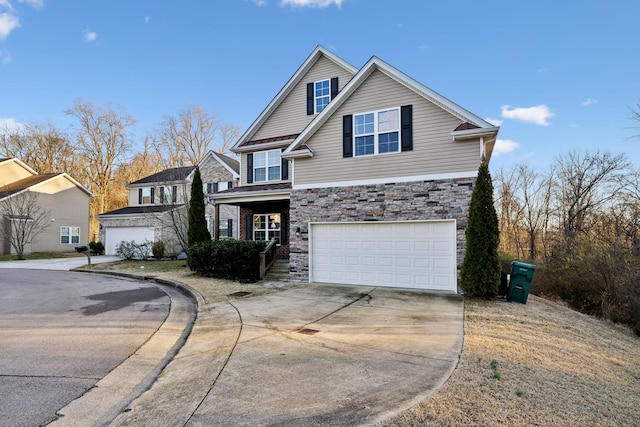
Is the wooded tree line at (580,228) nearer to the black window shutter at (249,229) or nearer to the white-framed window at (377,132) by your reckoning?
the white-framed window at (377,132)

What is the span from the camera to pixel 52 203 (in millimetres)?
25422

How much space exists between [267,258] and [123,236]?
1543 centimetres

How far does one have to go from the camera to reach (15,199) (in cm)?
2308

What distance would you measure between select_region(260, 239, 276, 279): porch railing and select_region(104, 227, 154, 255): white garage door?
1228 cm

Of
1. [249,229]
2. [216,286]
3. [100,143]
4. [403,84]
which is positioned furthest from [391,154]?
[100,143]

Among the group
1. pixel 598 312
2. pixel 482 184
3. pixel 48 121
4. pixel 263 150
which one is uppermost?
pixel 48 121

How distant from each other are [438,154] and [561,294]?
22.5ft

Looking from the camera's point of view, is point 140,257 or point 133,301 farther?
point 140,257

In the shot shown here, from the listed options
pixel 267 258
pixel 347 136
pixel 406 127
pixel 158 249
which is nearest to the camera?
pixel 406 127

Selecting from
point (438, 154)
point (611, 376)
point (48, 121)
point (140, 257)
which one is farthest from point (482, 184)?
point (48, 121)

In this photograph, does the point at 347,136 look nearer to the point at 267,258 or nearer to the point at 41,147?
the point at 267,258

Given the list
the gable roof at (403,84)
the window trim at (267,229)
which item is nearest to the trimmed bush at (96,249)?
the window trim at (267,229)

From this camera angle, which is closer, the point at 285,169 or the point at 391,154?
the point at 391,154

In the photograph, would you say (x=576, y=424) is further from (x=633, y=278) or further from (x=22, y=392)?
(x=633, y=278)
